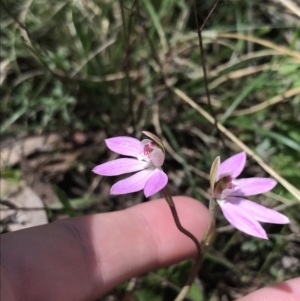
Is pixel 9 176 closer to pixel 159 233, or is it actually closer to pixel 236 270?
pixel 159 233

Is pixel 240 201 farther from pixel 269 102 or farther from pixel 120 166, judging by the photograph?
pixel 269 102

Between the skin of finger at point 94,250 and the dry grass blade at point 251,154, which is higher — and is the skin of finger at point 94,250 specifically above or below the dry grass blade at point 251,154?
below

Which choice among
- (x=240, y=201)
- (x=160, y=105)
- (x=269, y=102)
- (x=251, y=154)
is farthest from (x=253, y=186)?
(x=160, y=105)

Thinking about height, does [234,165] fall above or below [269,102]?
above

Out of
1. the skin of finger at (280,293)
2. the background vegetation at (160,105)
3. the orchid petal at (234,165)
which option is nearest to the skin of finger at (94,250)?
the background vegetation at (160,105)

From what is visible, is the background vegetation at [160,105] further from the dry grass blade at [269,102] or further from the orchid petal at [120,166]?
the orchid petal at [120,166]

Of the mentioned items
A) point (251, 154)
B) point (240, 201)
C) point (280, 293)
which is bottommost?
point (280, 293)
